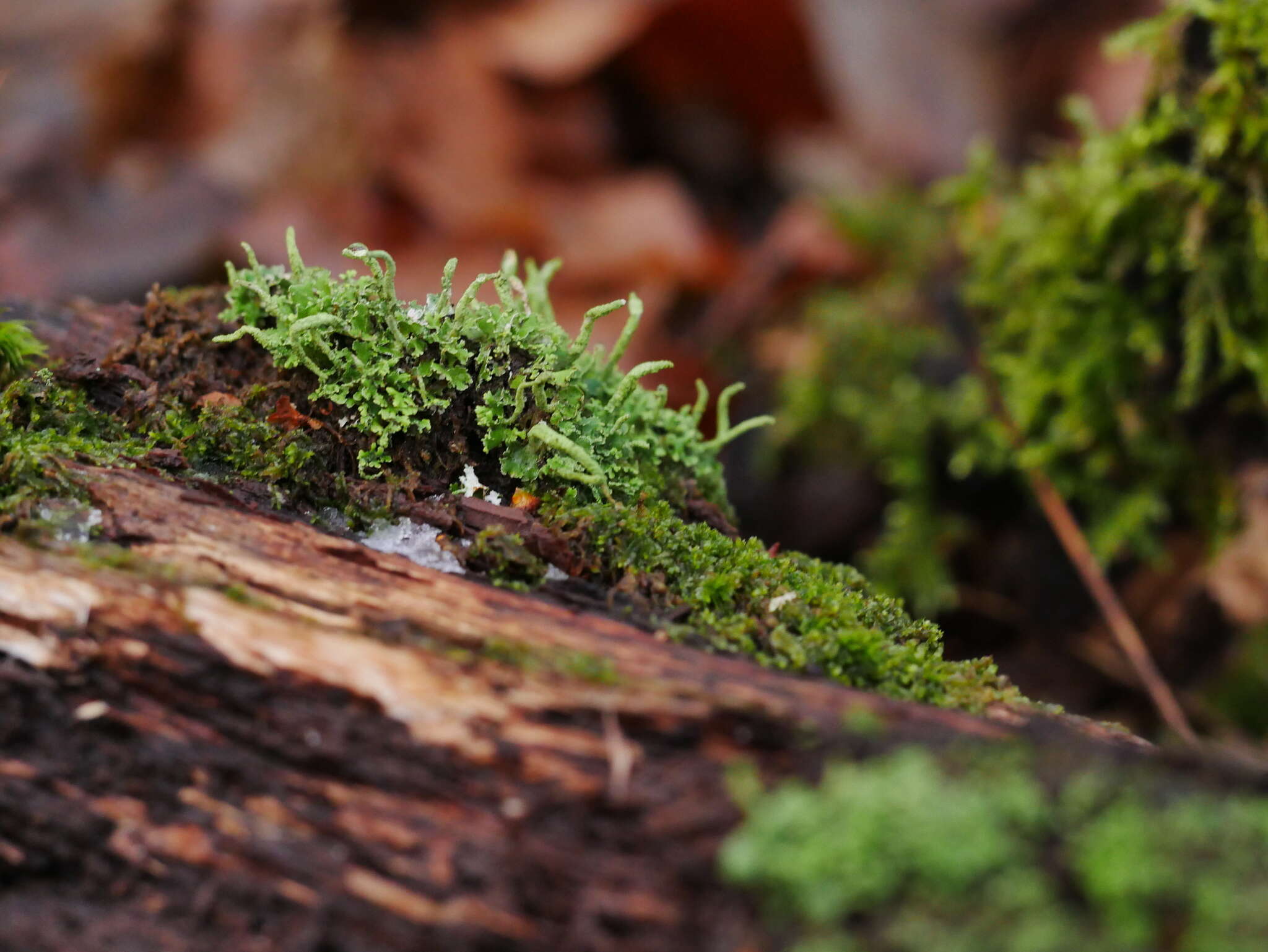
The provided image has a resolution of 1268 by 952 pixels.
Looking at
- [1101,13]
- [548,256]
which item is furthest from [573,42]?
[1101,13]

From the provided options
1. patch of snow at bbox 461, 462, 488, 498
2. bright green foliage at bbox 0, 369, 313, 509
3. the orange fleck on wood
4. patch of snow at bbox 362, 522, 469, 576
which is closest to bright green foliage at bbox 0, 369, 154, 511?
bright green foliage at bbox 0, 369, 313, 509

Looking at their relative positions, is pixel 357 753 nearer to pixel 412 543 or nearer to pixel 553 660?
pixel 553 660

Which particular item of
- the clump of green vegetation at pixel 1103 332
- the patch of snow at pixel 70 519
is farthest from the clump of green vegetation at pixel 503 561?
the clump of green vegetation at pixel 1103 332

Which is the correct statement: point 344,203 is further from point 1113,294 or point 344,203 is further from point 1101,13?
point 1101,13

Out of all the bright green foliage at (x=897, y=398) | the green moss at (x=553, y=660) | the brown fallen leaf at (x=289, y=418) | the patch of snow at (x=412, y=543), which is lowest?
the green moss at (x=553, y=660)

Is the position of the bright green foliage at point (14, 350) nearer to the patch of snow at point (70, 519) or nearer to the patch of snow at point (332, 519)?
the patch of snow at point (70, 519)

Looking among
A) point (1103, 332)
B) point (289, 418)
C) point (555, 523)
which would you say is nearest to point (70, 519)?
point (289, 418)
